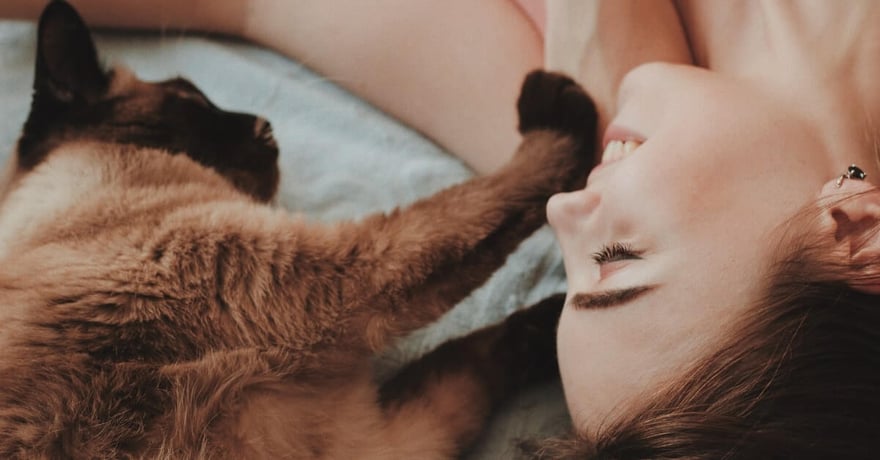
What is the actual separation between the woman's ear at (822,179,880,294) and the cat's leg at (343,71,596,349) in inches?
15.6

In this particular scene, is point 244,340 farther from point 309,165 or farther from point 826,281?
point 826,281

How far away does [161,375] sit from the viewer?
0.79 metres

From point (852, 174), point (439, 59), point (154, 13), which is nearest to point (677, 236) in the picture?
point (852, 174)

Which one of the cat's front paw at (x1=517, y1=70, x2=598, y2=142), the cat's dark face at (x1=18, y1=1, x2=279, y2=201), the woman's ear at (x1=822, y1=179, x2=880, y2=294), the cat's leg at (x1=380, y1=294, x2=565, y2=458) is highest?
the woman's ear at (x1=822, y1=179, x2=880, y2=294)

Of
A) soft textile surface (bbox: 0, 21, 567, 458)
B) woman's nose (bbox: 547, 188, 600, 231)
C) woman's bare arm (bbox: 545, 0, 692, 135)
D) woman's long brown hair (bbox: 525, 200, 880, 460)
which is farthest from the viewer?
soft textile surface (bbox: 0, 21, 567, 458)

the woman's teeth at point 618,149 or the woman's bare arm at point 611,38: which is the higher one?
the woman's bare arm at point 611,38

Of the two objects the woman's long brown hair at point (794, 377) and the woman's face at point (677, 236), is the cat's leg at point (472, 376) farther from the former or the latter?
the woman's long brown hair at point (794, 377)

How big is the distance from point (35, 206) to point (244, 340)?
15.9 inches

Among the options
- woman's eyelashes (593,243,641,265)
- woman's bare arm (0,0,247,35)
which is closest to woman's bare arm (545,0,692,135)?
woman's eyelashes (593,243,641,265)

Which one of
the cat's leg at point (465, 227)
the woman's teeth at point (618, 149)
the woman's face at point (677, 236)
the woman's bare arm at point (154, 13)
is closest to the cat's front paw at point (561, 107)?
the cat's leg at point (465, 227)

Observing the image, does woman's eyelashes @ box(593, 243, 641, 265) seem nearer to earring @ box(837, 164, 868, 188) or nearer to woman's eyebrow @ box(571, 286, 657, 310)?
woman's eyebrow @ box(571, 286, 657, 310)

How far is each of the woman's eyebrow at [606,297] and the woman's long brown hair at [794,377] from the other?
0.08m

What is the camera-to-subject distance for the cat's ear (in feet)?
3.34

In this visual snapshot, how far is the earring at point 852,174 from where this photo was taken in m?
0.67
